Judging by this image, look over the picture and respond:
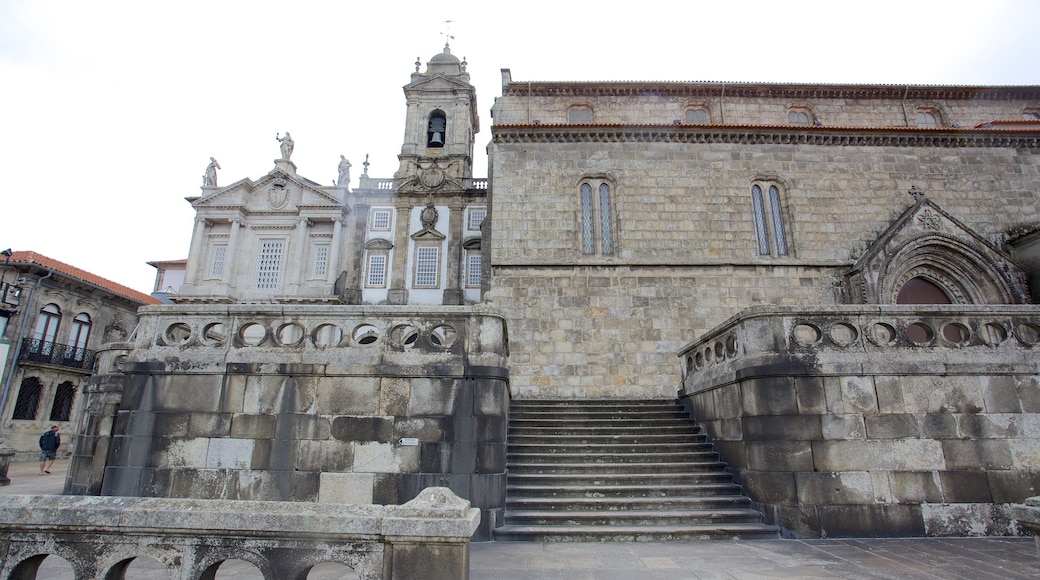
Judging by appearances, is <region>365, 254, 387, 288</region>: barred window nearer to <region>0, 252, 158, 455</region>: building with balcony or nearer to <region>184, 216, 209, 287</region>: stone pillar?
<region>184, 216, 209, 287</region>: stone pillar

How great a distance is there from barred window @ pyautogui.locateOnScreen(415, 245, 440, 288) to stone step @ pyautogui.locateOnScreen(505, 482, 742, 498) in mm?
18653

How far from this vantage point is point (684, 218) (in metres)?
15.0

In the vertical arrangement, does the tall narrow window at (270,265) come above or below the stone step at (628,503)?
above

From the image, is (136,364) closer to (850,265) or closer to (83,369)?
(850,265)

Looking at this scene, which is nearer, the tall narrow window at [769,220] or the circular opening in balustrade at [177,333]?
the circular opening in balustrade at [177,333]

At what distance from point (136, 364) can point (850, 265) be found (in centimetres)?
1677

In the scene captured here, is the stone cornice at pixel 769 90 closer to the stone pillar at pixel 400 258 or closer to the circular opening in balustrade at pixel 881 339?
the stone pillar at pixel 400 258

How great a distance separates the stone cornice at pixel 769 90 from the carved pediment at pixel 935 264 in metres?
7.79

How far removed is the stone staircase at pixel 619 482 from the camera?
6371 millimetres

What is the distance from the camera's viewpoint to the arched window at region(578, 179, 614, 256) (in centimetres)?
1491

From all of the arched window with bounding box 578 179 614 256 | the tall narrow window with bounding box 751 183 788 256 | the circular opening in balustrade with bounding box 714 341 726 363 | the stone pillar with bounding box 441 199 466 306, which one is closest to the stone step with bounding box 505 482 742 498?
the circular opening in balustrade with bounding box 714 341 726 363

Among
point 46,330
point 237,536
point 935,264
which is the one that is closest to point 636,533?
point 237,536

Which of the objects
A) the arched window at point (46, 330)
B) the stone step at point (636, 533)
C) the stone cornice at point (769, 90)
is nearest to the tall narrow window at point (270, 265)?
the arched window at point (46, 330)

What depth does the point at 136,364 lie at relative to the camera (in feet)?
23.5
